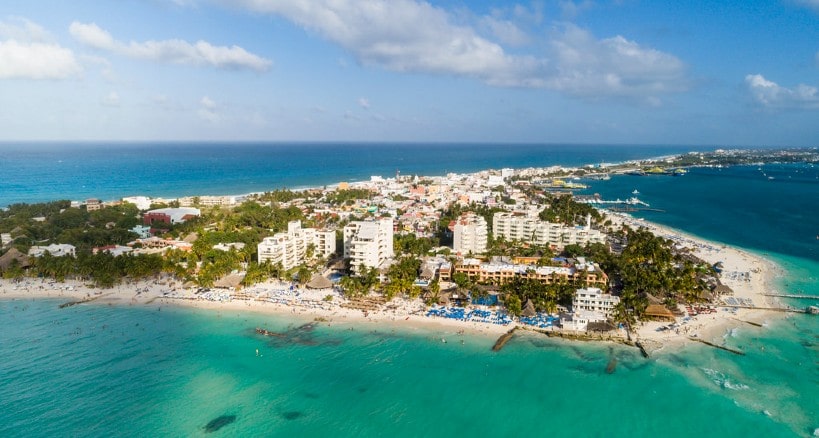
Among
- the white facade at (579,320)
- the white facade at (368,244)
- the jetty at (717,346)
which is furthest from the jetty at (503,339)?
the white facade at (368,244)

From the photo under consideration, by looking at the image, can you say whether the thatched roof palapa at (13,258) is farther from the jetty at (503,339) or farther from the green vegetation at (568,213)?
the green vegetation at (568,213)

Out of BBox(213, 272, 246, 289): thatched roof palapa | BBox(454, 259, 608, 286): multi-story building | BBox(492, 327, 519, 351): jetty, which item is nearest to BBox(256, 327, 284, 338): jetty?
BBox(213, 272, 246, 289): thatched roof palapa

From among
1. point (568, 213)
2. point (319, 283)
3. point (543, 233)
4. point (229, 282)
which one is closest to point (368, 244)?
point (319, 283)

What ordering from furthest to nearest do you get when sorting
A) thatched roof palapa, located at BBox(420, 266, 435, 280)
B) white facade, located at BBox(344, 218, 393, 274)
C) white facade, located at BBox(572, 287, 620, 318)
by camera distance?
1. white facade, located at BBox(344, 218, 393, 274)
2. thatched roof palapa, located at BBox(420, 266, 435, 280)
3. white facade, located at BBox(572, 287, 620, 318)

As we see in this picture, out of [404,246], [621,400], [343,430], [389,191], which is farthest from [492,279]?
[389,191]

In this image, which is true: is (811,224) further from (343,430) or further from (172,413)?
(172,413)

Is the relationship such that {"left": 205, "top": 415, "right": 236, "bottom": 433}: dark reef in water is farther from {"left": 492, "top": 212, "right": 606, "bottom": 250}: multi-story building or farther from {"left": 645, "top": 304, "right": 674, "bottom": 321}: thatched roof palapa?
{"left": 492, "top": 212, "right": 606, "bottom": 250}: multi-story building
